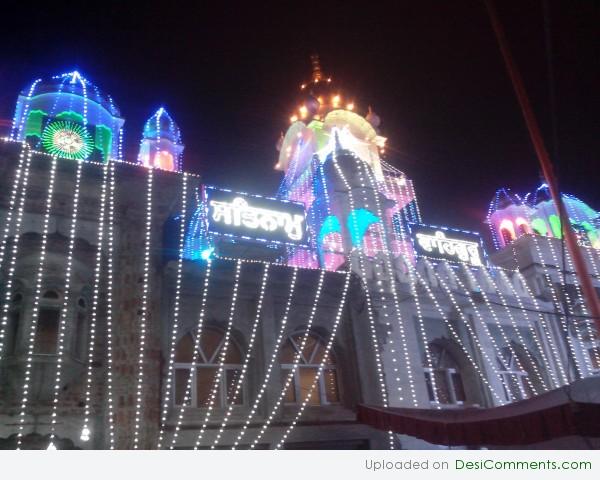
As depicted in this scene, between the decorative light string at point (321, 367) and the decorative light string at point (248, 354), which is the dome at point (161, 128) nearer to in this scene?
the decorative light string at point (248, 354)

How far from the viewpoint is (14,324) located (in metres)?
10.6

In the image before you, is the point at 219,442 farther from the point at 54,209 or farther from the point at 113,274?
the point at 54,209

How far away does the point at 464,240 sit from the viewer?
20.0 metres

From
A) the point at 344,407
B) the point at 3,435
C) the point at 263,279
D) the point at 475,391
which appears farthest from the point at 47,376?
the point at 475,391

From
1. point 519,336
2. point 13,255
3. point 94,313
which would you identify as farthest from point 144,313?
point 519,336

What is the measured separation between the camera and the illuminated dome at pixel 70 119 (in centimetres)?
1437

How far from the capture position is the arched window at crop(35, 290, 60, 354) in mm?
10555

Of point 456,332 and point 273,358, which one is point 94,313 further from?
point 456,332

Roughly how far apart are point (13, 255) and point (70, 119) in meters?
5.65

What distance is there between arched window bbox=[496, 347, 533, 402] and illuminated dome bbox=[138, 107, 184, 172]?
1173cm

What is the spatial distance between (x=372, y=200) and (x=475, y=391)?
707cm

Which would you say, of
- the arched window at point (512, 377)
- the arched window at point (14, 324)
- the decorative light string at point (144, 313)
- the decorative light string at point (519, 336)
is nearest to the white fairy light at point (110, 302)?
the decorative light string at point (144, 313)

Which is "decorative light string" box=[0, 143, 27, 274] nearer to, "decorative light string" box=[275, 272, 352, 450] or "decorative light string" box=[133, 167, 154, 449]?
"decorative light string" box=[133, 167, 154, 449]

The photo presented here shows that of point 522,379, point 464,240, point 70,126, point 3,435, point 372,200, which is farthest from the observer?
point 464,240
